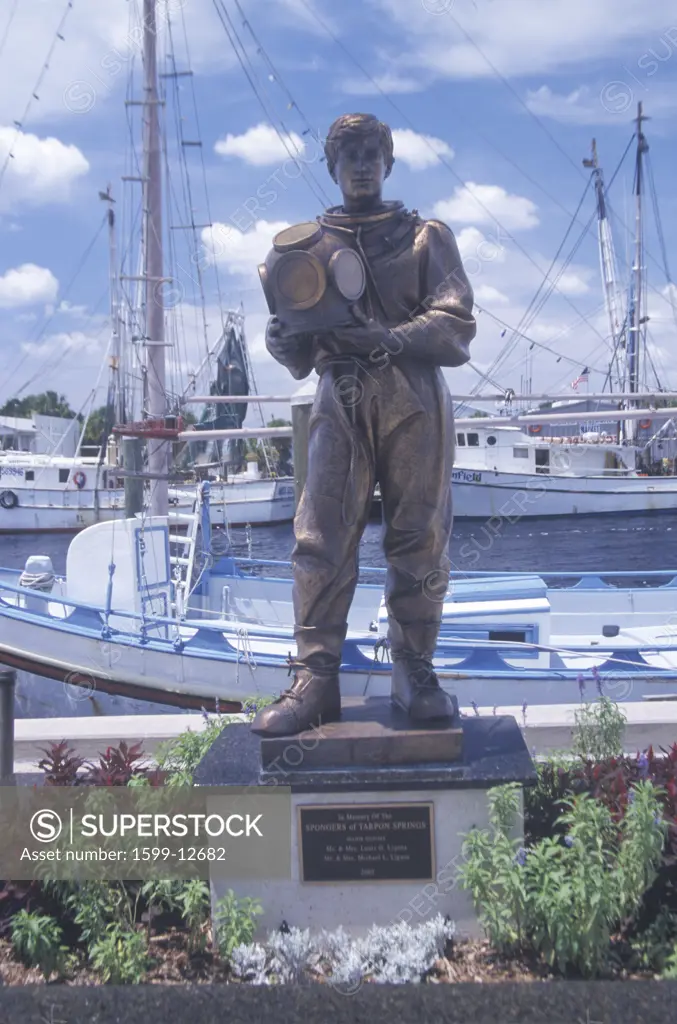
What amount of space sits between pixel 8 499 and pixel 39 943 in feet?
149

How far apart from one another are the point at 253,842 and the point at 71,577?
10.2m

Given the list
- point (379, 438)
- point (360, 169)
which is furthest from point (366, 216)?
point (379, 438)

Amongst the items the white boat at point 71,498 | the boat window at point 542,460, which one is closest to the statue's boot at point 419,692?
the white boat at point 71,498

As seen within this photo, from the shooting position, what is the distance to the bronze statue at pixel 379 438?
14.0 feet

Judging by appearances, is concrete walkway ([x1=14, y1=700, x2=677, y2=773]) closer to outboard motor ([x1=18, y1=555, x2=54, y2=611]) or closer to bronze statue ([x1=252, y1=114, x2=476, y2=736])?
bronze statue ([x1=252, y1=114, x2=476, y2=736])

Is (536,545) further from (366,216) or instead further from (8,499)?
(366,216)

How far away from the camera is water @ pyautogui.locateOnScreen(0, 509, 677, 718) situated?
31781 millimetres

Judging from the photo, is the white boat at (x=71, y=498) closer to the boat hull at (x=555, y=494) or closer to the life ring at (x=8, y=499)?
the life ring at (x=8, y=499)

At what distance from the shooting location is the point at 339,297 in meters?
4.07

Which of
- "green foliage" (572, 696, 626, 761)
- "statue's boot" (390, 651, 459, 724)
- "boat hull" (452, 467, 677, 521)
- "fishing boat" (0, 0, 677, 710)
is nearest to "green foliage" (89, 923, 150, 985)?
"statue's boot" (390, 651, 459, 724)

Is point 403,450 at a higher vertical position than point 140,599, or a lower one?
higher

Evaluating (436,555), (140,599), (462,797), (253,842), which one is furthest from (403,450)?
(140,599)

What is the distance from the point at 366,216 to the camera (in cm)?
437

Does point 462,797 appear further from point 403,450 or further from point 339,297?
point 339,297
